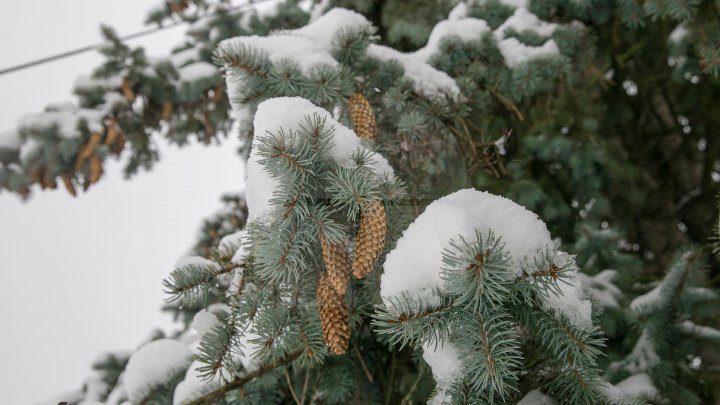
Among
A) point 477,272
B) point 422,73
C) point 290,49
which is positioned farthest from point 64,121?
point 477,272

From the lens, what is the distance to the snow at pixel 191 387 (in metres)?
1.39

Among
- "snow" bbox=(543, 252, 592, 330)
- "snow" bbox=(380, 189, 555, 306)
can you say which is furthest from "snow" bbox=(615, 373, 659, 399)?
"snow" bbox=(380, 189, 555, 306)

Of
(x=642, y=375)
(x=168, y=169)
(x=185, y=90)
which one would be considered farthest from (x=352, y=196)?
(x=168, y=169)

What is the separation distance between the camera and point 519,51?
1948 millimetres

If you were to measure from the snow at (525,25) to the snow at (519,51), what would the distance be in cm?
6

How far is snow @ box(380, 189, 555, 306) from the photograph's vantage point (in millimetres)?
893

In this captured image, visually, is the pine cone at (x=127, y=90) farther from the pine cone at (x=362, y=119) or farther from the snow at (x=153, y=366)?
the pine cone at (x=362, y=119)

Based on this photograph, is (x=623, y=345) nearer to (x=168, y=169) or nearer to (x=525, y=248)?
(x=525, y=248)

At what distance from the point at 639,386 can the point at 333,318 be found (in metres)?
1.37

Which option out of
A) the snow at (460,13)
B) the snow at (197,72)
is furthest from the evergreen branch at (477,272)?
the snow at (197,72)

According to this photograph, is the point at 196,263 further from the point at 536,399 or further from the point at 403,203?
the point at 536,399

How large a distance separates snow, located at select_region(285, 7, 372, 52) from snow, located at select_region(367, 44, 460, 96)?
0.31 ft

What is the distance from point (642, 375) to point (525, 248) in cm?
128

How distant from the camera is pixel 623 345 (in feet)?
6.72
